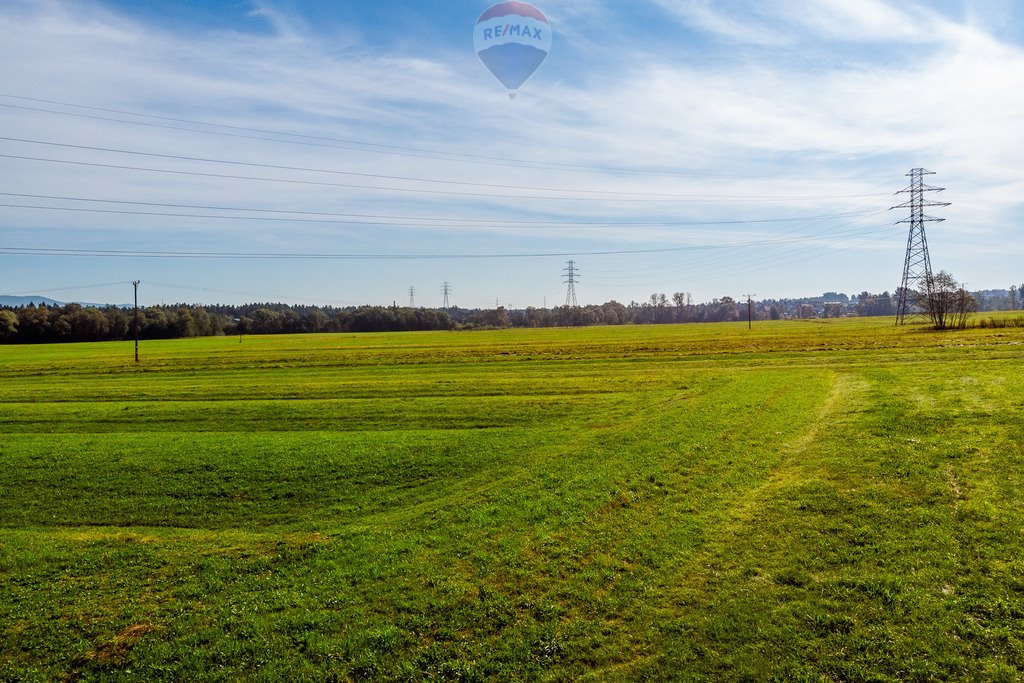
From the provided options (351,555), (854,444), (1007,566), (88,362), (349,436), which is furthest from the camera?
(88,362)

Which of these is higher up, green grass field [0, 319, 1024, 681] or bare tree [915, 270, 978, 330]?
bare tree [915, 270, 978, 330]

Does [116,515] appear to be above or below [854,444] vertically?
below

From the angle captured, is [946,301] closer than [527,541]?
No

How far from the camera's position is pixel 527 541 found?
1374 cm

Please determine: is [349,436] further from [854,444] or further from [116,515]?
[854,444]

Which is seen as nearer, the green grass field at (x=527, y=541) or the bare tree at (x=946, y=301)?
the green grass field at (x=527, y=541)

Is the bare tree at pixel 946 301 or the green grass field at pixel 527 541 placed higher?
the bare tree at pixel 946 301

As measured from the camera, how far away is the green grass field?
9469 mm

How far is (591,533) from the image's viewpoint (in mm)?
13969

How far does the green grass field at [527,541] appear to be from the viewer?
9469 millimetres

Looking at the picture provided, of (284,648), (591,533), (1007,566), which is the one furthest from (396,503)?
(1007,566)

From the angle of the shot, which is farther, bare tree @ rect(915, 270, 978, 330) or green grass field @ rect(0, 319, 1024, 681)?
bare tree @ rect(915, 270, 978, 330)

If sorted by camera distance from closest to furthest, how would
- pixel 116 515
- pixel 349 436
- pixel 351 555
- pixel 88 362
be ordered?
pixel 351 555
pixel 116 515
pixel 349 436
pixel 88 362

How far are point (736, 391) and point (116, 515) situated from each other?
1094 inches
